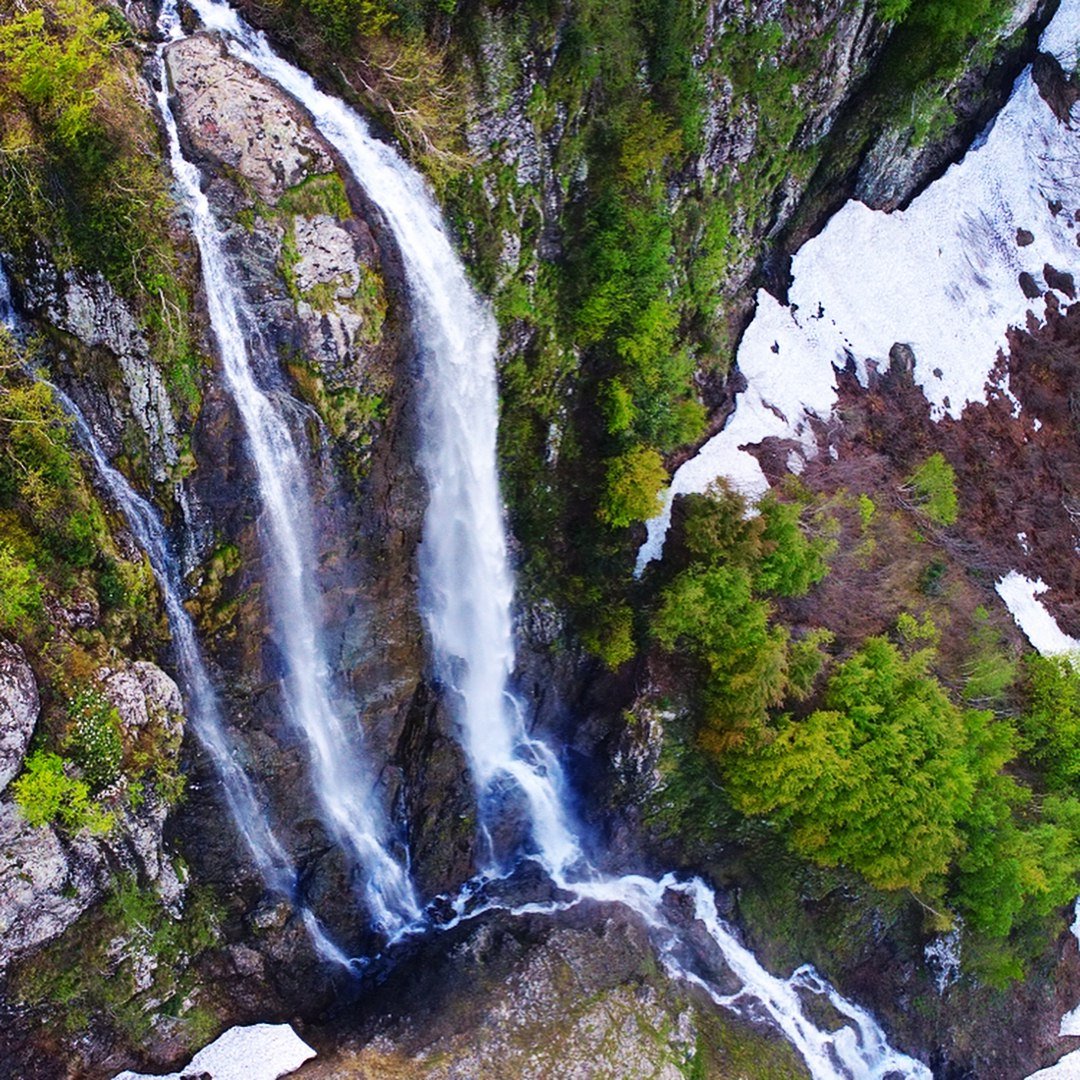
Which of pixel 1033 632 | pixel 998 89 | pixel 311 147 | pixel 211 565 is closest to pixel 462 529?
pixel 211 565

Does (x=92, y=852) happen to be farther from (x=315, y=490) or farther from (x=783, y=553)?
(x=783, y=553)

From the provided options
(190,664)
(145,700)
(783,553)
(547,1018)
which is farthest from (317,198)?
(547,1018)

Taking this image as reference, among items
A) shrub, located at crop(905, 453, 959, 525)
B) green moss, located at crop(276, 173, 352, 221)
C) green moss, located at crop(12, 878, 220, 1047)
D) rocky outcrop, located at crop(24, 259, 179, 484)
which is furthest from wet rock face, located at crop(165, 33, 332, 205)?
shrub, located at crop(905, 453, 959, 525)

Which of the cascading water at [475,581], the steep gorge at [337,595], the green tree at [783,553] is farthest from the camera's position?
the green tree at [783,553]

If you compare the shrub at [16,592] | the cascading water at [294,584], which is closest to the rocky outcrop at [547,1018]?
the cascading water at [294,584]

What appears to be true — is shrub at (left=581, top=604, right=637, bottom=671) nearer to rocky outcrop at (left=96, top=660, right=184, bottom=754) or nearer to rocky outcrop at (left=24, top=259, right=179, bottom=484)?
rocky outcrop at (left=96, top=660, right=184, bottom=754)

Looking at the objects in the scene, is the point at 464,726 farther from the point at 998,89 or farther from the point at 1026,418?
the point at 998,89

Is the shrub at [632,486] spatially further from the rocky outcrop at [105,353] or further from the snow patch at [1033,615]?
the snow patch at [1033,615]
